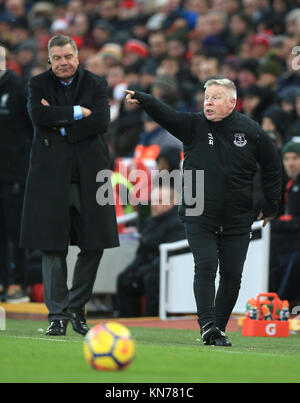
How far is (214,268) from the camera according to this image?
350 inches

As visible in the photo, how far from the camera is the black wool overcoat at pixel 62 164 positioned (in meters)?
9.47

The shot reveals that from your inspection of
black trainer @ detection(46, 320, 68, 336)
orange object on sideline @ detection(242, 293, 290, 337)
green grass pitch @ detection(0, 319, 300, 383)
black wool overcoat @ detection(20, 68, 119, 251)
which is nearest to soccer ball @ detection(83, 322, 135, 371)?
green grass pitch @ detection(0, 319, 300, 383)

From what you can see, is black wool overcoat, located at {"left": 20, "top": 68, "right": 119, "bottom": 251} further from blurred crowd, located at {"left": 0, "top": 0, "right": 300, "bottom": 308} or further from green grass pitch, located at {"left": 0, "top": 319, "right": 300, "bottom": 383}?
blurred crowd, located at {"left": 0, "top": 0, "right": 300, "bottom": 308}

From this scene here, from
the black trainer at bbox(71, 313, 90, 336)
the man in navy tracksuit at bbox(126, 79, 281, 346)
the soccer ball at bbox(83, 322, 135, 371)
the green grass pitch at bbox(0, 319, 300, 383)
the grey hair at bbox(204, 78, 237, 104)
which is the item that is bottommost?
the black trainer at bbox(71, 313, 90, 336)

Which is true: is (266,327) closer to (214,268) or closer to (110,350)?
(214,268)

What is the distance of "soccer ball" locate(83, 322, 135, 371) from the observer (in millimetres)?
6363

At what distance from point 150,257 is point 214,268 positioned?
174 inches

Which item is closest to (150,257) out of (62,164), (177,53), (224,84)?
(62,164)

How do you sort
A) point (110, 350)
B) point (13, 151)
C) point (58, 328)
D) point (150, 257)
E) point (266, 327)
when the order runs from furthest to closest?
point (150, 257), point (13, 151), point (266, 327), point (58, 328), point (110, 350)

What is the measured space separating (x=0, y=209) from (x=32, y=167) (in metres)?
3.11

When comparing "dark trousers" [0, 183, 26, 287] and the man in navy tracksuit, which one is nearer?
the man in navy tracksuit

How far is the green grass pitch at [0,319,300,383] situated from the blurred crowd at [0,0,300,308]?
3999 millimetres

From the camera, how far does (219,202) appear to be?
900 cm

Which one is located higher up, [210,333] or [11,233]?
[11,233]
